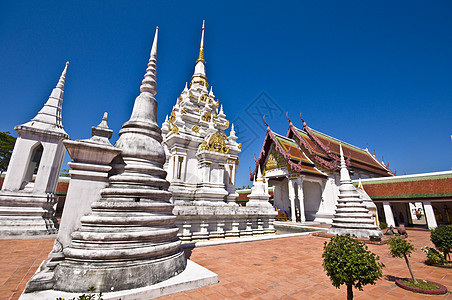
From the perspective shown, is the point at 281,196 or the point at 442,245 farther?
the point at 281,196

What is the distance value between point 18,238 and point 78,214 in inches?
252

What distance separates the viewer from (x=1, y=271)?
13.1 ft

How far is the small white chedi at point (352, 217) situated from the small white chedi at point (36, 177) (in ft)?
38.8

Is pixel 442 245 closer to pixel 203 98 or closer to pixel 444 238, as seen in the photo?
pixel 444 238

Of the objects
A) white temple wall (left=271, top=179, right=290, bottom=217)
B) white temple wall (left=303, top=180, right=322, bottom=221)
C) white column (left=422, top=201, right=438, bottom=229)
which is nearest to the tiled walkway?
white column (left=422, top=201, right=438, bottom=229)

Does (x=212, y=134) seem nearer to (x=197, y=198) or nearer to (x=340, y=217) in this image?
(x=197, y=198)

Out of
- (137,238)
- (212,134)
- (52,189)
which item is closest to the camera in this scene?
(137,238)

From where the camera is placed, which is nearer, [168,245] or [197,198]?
[168,245]

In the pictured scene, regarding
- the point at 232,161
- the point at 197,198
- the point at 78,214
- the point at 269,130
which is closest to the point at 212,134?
the point at 232,161

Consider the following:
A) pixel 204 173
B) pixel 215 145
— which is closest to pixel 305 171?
pixel 215 145

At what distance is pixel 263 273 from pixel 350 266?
2.13 metres

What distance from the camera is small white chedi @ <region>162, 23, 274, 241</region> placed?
27.2 ft

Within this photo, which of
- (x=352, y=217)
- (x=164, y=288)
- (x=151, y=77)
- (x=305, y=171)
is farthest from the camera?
(x=305, y=171)

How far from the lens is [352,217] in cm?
985
